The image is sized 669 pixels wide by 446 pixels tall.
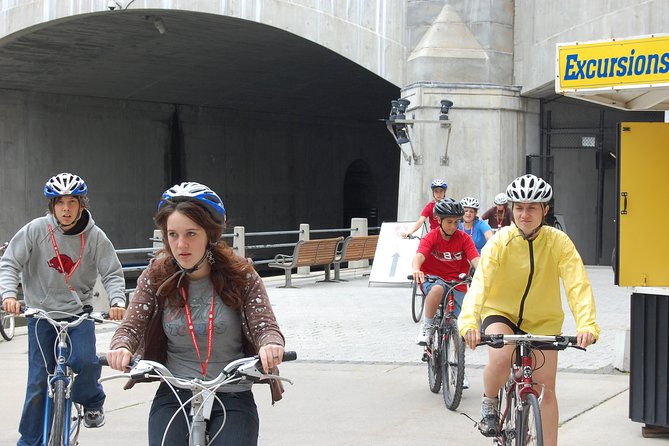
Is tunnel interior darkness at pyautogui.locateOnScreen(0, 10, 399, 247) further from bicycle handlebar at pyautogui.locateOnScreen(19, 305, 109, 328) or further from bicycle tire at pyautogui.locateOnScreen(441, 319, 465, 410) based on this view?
bicycle handlebar at pyautogui.locateOnScreen(19, 305, 109, 328)

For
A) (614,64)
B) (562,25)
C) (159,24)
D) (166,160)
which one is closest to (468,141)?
(562,25)

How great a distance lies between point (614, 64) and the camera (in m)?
6.93

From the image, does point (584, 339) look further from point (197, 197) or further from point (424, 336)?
point (424, 336)

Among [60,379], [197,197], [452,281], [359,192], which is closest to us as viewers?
Answer: [197,197]

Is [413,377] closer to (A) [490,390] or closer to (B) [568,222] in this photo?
(A) [490,390]

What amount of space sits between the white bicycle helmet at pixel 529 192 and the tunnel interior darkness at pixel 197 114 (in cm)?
1983

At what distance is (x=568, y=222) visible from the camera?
23.7 m

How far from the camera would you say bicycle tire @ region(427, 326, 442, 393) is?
857 centimetres

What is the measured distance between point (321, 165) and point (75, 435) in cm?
3846

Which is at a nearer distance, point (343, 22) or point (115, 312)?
point (115, 312)

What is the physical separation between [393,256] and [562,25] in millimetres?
5635

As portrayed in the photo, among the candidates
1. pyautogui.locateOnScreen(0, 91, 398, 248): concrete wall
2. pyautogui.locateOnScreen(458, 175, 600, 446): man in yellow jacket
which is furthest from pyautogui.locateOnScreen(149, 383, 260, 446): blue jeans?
pyautogui.locateOnScreen(0, 91, 398, 248): concrete wall

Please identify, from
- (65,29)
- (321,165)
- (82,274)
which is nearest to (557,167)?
(65,29)

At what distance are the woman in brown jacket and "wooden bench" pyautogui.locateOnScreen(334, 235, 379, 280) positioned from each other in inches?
659
